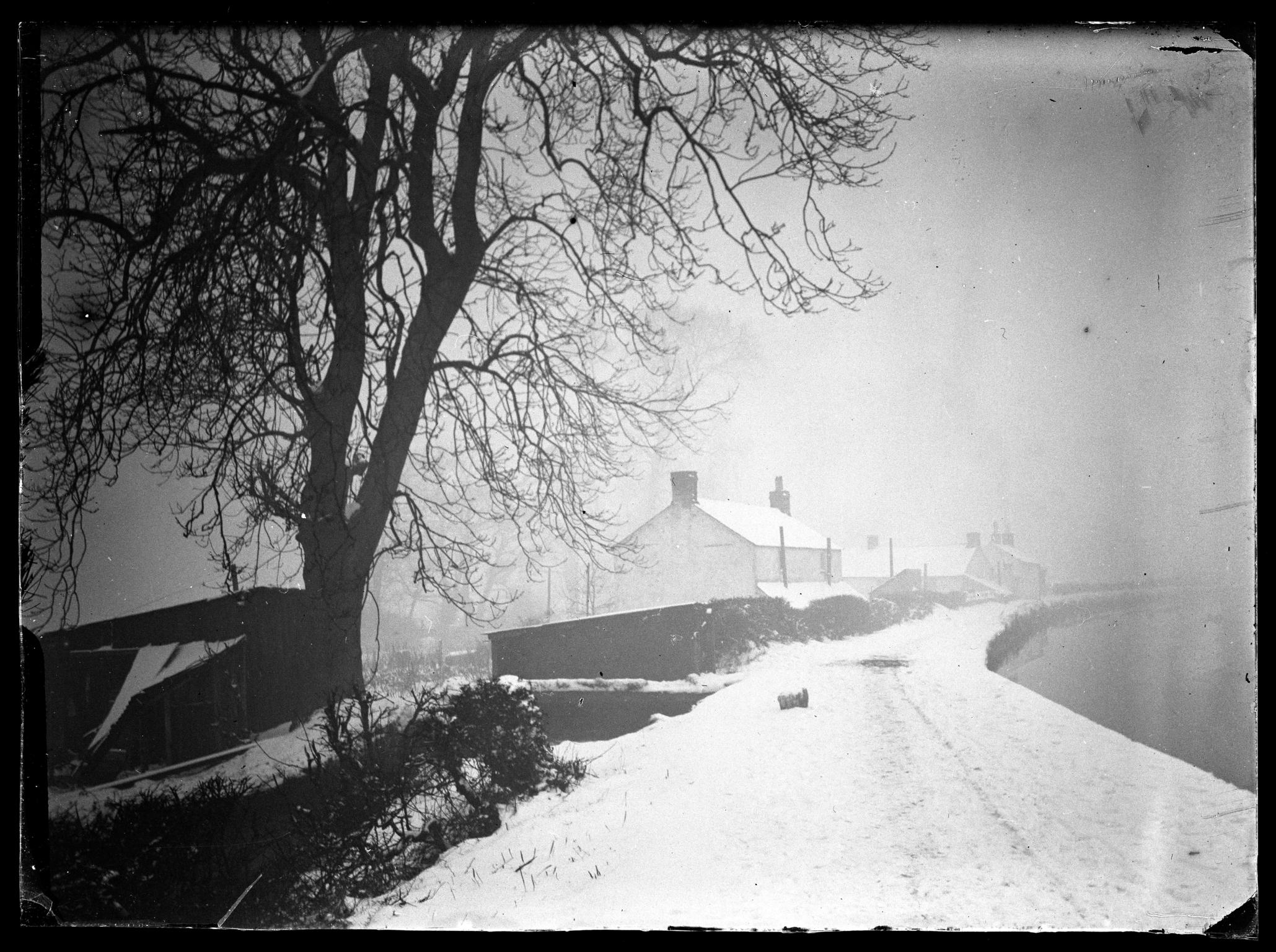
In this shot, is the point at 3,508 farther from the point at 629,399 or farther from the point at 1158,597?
the point at 1158,597

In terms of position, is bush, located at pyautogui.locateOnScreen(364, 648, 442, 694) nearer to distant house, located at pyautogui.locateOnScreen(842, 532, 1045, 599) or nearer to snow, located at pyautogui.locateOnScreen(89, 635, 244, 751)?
snow, located at pyautogui.locateOnScreen(89, 635, 244, 751)

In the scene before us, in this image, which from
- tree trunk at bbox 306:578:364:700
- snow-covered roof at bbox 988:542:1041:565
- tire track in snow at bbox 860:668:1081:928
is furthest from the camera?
tree trunk at bbox 306:578:364:700

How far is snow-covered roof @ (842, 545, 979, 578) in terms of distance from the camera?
108 inches

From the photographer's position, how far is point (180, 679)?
2.80 metres

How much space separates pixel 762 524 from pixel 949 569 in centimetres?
63

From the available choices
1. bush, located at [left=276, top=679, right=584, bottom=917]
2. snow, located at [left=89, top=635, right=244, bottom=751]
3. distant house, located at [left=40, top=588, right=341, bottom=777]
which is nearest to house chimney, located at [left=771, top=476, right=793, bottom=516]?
bush, located at [left=276, top=679, right=584, bottom=917]

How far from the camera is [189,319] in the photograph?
2.86 metres

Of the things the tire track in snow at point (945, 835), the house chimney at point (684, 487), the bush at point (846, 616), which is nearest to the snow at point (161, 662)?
the house chimney at point (684, 487)

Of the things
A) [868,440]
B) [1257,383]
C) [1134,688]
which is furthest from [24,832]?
[1257,383]

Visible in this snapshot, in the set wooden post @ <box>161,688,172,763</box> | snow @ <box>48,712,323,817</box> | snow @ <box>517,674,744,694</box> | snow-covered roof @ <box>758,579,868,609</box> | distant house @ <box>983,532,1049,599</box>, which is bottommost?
snow @ <box>48,712,323,817</box>

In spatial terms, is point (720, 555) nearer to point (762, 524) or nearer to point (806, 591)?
point (762, 524)

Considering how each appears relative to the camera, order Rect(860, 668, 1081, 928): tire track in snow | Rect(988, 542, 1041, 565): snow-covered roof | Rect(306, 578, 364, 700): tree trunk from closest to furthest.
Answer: Rect(860, 668, 1081, 928): tire track in snow, Rect(988, 542, 1041, 565): snow-covered roof, Rect(306, 578, 364, 700): tree trunk

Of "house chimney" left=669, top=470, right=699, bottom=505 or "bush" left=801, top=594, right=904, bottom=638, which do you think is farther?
"bush" left=801, top=594, right=904, bottom=638

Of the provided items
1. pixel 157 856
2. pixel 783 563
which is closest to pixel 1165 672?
pixel 783 563
